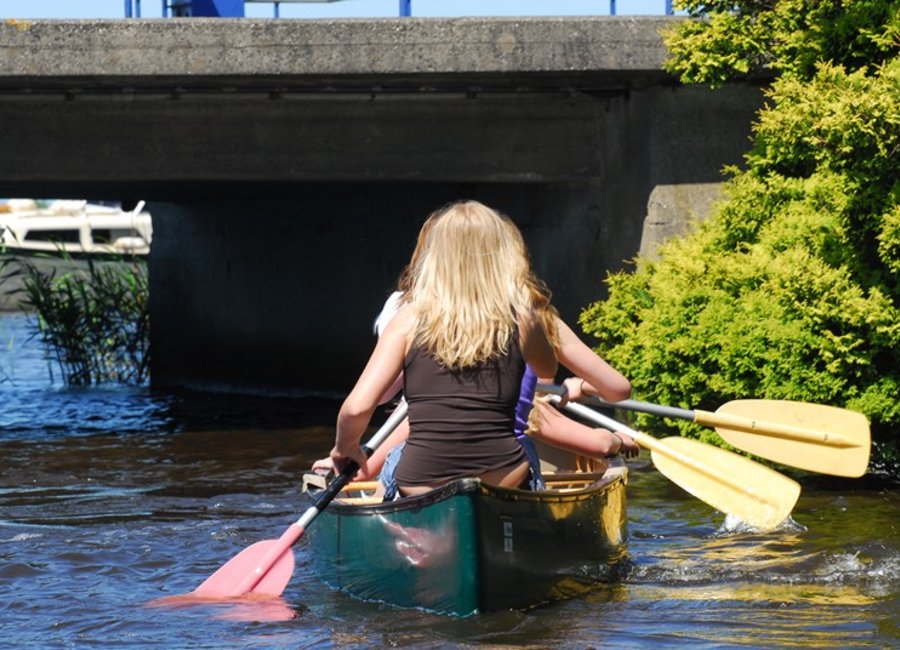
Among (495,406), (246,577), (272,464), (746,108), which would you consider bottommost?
(272,464)

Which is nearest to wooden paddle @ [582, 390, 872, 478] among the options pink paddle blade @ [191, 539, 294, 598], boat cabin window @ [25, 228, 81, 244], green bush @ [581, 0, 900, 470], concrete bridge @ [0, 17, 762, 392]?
green bush @ [581, 0, 900, 470]

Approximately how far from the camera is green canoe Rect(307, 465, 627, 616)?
19.3 feet

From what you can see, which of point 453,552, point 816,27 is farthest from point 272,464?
point 453,552

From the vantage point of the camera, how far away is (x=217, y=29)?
36.3ft

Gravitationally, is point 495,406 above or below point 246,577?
above

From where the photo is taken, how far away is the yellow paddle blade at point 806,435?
7.45m

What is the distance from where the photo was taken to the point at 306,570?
762 centimetres

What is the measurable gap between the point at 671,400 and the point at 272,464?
3.46 metres

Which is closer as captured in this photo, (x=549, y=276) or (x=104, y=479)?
(x=104, y=479)

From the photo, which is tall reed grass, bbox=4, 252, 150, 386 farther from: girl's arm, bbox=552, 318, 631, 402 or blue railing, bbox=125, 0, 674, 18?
girl's arm, bbox=552, 318, 631, 402

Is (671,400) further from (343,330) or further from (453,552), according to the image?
(343,330)

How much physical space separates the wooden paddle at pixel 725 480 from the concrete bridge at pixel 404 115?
4304 millimetres

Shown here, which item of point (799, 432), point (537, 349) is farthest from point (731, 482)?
point (537, 349)

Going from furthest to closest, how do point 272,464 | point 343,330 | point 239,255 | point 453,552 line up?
point 239,255 → point 343,330 → point 272,464 → point 453,552
